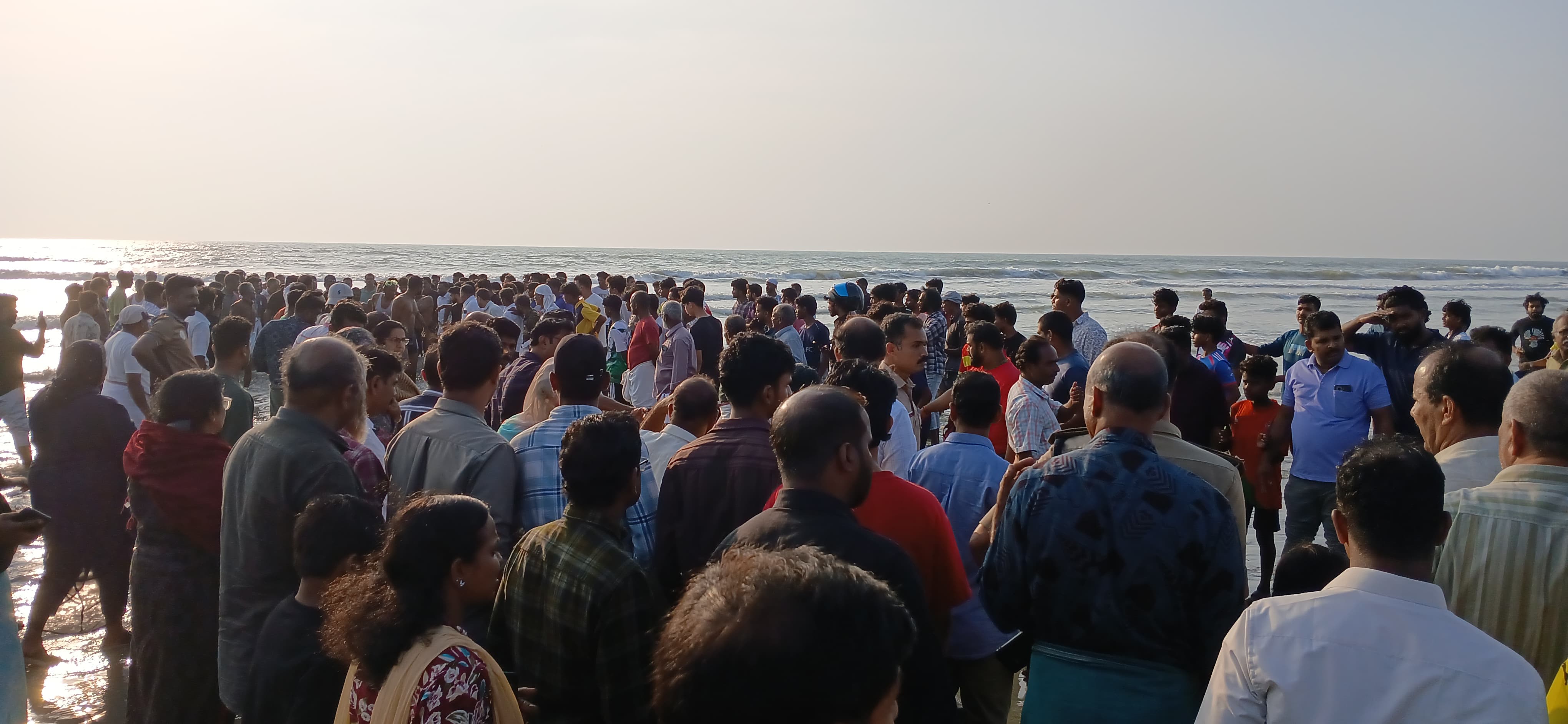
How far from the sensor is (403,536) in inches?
99.0

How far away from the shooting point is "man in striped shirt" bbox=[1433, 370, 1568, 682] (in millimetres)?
2758

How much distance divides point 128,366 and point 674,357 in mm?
4793

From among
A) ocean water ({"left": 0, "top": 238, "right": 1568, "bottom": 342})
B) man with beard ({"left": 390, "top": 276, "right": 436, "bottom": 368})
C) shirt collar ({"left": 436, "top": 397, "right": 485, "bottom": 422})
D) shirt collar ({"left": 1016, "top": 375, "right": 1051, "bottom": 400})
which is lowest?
ocean water ({"left": 0, "top": 238, "right": 1568, "bottom": 342})

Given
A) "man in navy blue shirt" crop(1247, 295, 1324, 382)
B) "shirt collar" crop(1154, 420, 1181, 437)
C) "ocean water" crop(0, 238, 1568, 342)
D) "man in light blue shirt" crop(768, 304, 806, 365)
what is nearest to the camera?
"shirt collar" crop(1154, 420, 1181, 437)

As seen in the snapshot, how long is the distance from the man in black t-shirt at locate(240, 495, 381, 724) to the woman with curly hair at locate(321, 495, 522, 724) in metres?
0.19

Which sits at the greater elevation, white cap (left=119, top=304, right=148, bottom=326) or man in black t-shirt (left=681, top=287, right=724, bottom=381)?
white cap (left=119, top=304, right=148, bottom=326)

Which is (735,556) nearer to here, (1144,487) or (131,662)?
(1144,487)

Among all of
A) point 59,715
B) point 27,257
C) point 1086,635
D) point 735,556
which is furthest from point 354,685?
point 27,257

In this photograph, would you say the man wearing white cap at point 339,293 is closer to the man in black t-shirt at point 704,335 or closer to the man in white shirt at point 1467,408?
the man in black t-shirt at point 704,335

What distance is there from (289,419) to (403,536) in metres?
1.30

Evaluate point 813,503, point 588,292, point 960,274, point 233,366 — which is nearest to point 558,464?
point 813,503

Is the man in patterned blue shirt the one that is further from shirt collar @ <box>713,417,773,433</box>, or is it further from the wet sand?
the wet sand

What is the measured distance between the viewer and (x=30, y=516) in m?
3.19

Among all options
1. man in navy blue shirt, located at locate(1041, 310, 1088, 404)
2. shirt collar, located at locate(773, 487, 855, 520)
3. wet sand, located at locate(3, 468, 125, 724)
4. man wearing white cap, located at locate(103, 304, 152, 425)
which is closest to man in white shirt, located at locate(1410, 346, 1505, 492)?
shirt collar, located at locate(773, 487, 855, 520)
